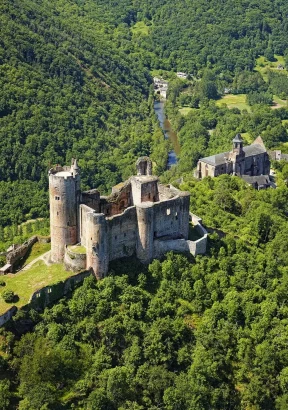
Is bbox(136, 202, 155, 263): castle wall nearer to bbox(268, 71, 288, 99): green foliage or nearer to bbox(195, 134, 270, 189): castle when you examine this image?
bbox(195, 134, 270, 189): castle

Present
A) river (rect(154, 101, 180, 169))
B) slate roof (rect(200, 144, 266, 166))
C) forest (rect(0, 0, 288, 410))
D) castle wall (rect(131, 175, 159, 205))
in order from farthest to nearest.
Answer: river (rect(154, 101, 180, 169)) → slate roof (rect(200, 144, 266, 166)) → castle wall (rect(131, 175, 159, 205)) → forest (rect(0, 0, 288, 410))

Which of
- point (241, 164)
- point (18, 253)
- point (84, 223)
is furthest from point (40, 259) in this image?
point (241, 164)

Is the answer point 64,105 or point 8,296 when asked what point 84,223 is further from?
point 64,105

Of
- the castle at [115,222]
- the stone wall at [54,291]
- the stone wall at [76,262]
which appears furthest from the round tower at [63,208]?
the stone wall at [54,291]

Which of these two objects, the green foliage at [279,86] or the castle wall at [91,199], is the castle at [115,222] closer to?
the castle wall at [91,199]

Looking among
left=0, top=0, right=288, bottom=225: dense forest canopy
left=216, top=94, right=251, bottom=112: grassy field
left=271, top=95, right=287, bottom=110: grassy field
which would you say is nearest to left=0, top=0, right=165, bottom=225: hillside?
left=0, top=0, right=288, bottom=225: dense forest canopy

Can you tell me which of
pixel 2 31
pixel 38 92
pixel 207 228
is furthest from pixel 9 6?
pixel 207 228

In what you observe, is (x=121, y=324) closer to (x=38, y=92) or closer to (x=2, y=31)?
(x=38, y=92)
